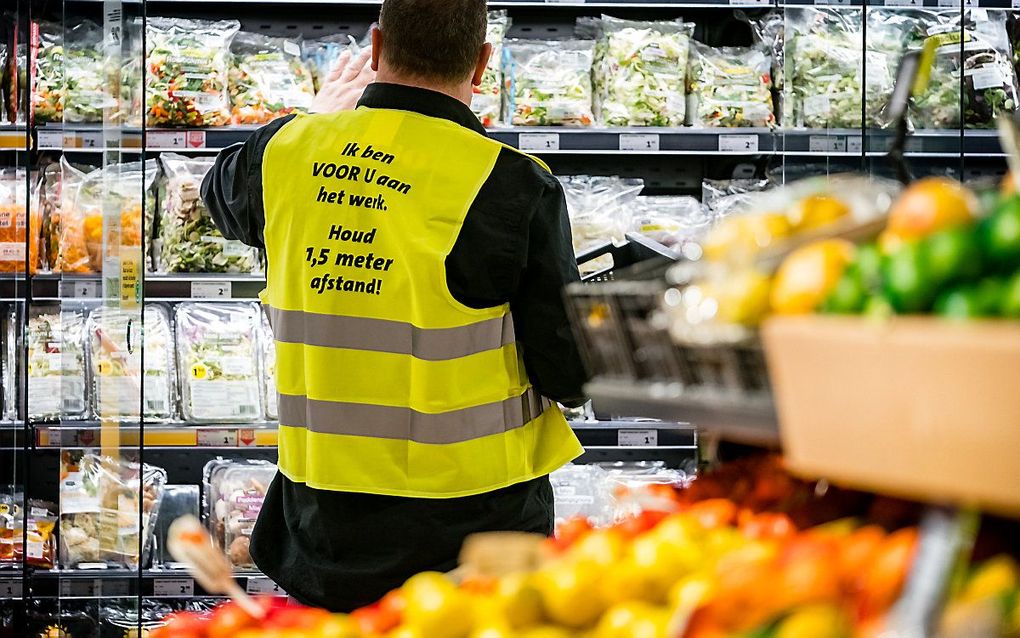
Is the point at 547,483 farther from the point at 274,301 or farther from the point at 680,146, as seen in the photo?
the point at 680,146

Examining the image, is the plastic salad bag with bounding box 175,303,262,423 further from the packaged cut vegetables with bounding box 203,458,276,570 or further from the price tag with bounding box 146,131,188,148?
the price tag with bounding box 146,131,188,148

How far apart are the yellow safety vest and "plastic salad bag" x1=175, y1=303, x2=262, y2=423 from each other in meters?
1.25

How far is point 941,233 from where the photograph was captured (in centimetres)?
78

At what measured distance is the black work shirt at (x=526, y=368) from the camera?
199 cm

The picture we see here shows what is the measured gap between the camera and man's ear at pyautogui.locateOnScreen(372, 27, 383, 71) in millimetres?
2133

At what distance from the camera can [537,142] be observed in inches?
122

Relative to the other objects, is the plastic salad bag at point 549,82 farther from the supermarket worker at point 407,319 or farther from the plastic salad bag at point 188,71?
the supermarket worker at point 407,319

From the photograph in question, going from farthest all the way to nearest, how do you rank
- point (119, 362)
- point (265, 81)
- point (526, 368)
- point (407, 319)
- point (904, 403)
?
point (265, 81) → point (119, 362) → point (526, 368) → point (407, 319) → point (904, 403)

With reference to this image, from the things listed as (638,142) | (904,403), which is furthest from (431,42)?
(904,403)

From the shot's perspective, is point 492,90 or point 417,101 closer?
point 417,101

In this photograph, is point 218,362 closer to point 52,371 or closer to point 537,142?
point 52,371

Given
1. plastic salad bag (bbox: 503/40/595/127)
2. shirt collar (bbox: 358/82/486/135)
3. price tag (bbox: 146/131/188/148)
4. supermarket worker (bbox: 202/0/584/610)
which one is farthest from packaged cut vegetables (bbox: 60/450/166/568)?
plastic salad bag (bbox: 503/40/595/127)

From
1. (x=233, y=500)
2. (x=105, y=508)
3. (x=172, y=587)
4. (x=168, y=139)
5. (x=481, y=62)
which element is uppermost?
(x=481, y=62)

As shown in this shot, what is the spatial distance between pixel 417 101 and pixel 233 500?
167 cm
